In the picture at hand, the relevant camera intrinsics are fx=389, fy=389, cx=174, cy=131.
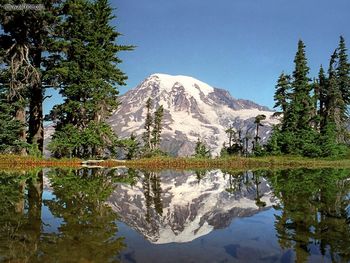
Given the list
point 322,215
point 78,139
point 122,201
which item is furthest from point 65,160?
point 322,215

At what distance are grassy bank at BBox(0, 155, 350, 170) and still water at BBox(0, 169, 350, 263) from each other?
20.1 metres

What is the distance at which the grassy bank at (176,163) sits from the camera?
32.7 metres

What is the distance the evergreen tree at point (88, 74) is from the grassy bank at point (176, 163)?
3033 millimetres

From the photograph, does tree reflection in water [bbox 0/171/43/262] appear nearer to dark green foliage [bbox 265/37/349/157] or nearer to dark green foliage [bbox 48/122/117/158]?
dark green foliage [bbox 48/122/117/158]

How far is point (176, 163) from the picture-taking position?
134 ft

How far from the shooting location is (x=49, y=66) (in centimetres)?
3647

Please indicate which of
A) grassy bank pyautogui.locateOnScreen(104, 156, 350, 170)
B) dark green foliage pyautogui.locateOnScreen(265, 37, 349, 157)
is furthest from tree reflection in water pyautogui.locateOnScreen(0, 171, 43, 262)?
dark green foliage pyautogui.locateOnScreen(265, 37, 349, 157)

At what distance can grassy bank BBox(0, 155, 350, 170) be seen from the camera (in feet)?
107

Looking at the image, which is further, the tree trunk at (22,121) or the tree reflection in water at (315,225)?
the tree trunk at (22,121)

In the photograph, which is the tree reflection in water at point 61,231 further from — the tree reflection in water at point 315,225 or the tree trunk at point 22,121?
the tree trunk at point 22,121

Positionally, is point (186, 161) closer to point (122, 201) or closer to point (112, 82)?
point (112, 82)

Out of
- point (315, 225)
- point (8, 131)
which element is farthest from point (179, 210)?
point (8, 131)

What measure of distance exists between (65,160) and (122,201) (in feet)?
80.0

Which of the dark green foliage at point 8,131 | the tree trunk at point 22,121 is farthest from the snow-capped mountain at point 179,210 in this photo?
the tree trunk at point 22,121
